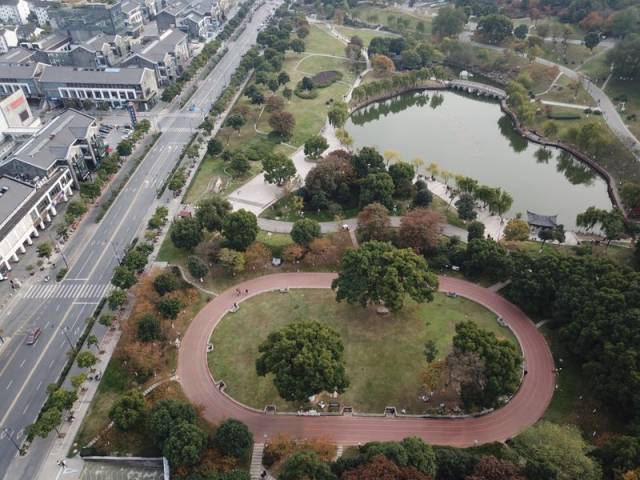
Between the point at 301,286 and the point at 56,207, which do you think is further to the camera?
the point at 56,207


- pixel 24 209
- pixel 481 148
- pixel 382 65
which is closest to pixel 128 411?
pixel 24 209

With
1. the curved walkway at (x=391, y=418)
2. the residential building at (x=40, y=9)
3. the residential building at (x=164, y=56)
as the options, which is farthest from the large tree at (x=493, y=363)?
the residential building at (x=40, y=9)

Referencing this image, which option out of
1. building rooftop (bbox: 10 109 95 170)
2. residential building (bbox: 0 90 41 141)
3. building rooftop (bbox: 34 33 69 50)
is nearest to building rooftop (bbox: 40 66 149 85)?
residential building (bbox: 0 90 41 141)

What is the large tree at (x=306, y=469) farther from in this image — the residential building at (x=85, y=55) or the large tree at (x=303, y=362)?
the residential building at (x=85, y=55)

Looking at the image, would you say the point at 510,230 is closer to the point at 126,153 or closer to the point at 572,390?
the point at 572,390

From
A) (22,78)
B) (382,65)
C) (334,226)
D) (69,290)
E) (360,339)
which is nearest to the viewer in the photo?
(360,339)

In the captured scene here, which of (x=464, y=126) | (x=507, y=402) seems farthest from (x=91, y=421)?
(x=464, y=126)

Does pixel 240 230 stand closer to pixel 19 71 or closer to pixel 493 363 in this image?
pixel 493 363
